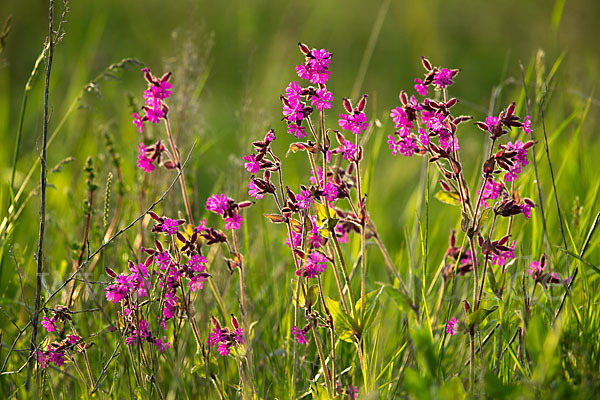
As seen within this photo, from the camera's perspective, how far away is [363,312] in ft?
4.91

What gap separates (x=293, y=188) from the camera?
9.59 ft

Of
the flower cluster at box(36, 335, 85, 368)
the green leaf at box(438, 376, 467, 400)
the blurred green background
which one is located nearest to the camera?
the green leaf at box(438, 376, 467, 400)

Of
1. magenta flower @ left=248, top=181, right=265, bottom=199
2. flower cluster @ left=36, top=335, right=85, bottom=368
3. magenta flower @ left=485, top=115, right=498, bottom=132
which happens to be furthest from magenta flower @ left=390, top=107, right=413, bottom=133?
flower cluster @ left=36, top=335, right=85, bottom=368

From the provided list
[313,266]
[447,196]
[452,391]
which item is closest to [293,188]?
[447,196]

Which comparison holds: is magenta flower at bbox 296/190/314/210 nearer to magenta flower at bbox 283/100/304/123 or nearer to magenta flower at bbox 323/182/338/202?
magenta flower at bbox 323/182/338/202

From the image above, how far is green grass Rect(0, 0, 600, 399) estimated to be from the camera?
156 centimetres

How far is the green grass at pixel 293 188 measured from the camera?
1.56 metres

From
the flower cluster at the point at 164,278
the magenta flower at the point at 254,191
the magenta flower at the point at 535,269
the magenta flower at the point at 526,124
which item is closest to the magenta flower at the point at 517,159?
the magenta flower at the point at 526,124

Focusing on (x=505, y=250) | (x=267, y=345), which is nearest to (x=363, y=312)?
(x=505, y=250)

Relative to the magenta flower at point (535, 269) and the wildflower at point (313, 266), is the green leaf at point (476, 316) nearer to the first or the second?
the magenta flower at point (535, 269)

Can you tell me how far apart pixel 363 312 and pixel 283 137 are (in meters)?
2.74

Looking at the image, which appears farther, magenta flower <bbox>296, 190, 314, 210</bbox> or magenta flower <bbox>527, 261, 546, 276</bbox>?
magenta flower <bbox>527, 261, 546, 276</bbox>

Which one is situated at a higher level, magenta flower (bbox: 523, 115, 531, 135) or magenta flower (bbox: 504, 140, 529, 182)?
magenta flower (bbox: 523, 115, 531, 135)

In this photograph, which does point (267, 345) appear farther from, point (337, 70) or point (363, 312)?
point (337, 70)
